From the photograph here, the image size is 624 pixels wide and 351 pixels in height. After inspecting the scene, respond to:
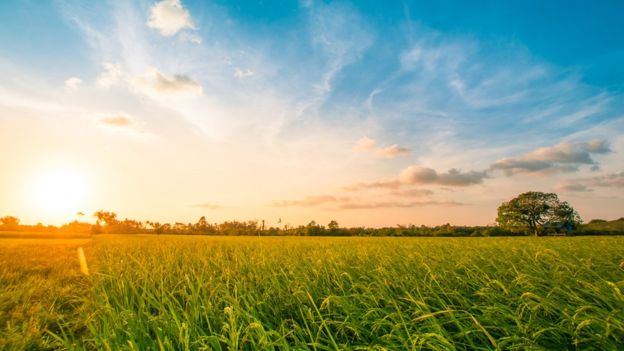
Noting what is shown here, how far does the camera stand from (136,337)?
3.06 metres

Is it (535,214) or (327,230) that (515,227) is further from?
(327,230)

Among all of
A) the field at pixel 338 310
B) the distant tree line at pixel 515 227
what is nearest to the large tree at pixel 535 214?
the distant tree line at pixel 515 227

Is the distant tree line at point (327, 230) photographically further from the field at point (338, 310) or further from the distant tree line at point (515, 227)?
the field at point (338, 310)

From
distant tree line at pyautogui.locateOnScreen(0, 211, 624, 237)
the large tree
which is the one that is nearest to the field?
distant tree line at pyautogui.locateOnScreen(0, 211, 624, 237)

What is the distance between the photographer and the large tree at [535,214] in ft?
219

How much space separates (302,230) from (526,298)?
2311 inches

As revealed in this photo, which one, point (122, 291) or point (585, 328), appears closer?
point (585, 328)

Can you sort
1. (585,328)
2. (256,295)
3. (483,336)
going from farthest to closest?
(256,295) < (483,336) < (585,328)

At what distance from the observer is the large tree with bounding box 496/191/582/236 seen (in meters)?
66.8

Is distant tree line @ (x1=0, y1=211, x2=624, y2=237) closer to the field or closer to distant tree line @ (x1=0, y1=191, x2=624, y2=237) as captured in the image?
distant tree line @ (x1=0, y1=191, x2=624, y2=237)

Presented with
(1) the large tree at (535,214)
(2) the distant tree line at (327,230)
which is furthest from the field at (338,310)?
(1) the large tree at (535,214)

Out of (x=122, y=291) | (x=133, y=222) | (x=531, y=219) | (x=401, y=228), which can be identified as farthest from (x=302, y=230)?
(x=133, y=222)

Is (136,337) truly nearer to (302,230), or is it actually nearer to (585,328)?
(585,328)

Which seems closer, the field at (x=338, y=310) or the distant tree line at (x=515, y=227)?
the field at (x=338, y=310)
